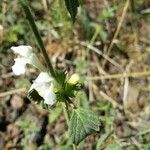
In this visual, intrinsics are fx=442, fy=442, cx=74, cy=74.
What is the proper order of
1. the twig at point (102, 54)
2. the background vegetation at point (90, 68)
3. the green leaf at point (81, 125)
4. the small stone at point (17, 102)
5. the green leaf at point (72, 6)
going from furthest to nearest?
the twig at point (102, 54) → the small stone at point (17, 102) → the background vegetation at point (90, 68) → the green leaf at point (81, 125) → the green leaf at point (72, 6)

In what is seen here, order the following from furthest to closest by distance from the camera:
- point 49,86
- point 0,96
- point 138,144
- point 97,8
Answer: point 97,8
point 0,96
point 138,144
point 49,86

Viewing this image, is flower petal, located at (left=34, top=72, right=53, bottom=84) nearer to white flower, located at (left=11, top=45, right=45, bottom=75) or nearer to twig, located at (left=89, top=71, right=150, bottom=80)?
white flower, located at (left=11, top=45, right=45, bottom=75)

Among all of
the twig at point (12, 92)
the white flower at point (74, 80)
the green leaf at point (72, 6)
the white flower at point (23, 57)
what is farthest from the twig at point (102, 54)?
the green leaf at point (72, 6)

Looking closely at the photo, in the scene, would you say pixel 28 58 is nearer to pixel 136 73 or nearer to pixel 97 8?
pixel 136 73

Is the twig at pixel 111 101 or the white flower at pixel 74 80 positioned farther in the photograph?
the twig at pixel 111 101

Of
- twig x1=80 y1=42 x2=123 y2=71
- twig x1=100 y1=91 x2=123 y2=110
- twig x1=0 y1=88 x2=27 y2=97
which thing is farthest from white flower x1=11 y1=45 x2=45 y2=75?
twig x1=80 y1=42 x2=123 y2=71

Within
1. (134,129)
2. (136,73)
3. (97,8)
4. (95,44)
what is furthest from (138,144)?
(97,8)

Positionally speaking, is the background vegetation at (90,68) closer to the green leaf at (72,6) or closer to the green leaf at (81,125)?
the green leaf at (81,125)
